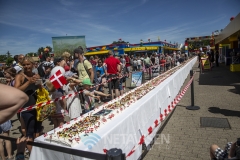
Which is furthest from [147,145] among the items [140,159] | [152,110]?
[152,110]

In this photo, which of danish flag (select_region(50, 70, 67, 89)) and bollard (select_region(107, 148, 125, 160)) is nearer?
bollard (select_region(107, 148, 125, 160))

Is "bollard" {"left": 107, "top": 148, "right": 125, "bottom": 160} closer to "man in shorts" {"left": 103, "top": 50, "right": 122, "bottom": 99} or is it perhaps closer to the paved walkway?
the paved walkway

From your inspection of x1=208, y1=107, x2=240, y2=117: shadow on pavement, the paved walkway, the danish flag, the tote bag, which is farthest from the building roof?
the tote bag

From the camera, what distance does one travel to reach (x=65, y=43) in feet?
71.3

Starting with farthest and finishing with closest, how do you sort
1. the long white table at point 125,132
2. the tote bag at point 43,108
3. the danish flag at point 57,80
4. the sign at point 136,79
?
1. the sign at point 136,79
2. the danish flag at point 57,80
3. the tote bag at point 43,108
4. the long white table at point 125,132

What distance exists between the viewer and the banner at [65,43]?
2114cm

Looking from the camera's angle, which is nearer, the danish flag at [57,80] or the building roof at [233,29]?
the danish flag at [57,80]

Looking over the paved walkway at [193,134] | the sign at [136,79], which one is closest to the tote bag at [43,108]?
the paved walkway at [193,134]

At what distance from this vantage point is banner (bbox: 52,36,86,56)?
2114 cm

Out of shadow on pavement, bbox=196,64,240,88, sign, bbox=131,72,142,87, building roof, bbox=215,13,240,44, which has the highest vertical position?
building roof, bbox=215,13,240,44

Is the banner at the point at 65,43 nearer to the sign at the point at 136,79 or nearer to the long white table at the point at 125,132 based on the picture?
the sign at the point at 136,79

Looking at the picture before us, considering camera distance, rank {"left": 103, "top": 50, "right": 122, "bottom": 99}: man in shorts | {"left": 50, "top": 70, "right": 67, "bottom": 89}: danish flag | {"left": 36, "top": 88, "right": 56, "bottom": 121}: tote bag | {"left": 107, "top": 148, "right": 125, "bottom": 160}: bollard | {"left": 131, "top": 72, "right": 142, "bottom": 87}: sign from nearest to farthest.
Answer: {"left": 107, "top": 148, "right": 125, "bottom": 160}: bollard → {"left": 36, "top": 88, "right": 56, "bottom": 121}: tote bag → {"left": 50, "top": 70, "right": 67, "bottom": 89}: danish flag → {"left": 103, "top": 50, "right": 122, "bottom": 99}: man in shorts → {"left": 131, "top": 72, "right": 142, "bottom": 87}: sign

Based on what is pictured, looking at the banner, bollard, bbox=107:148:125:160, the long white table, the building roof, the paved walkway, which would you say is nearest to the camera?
bollard, bbox=107:148:125:160

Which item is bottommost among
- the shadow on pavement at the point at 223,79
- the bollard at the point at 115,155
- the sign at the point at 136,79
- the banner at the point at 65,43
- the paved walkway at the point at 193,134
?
the paved walkway at the point at 193,134
